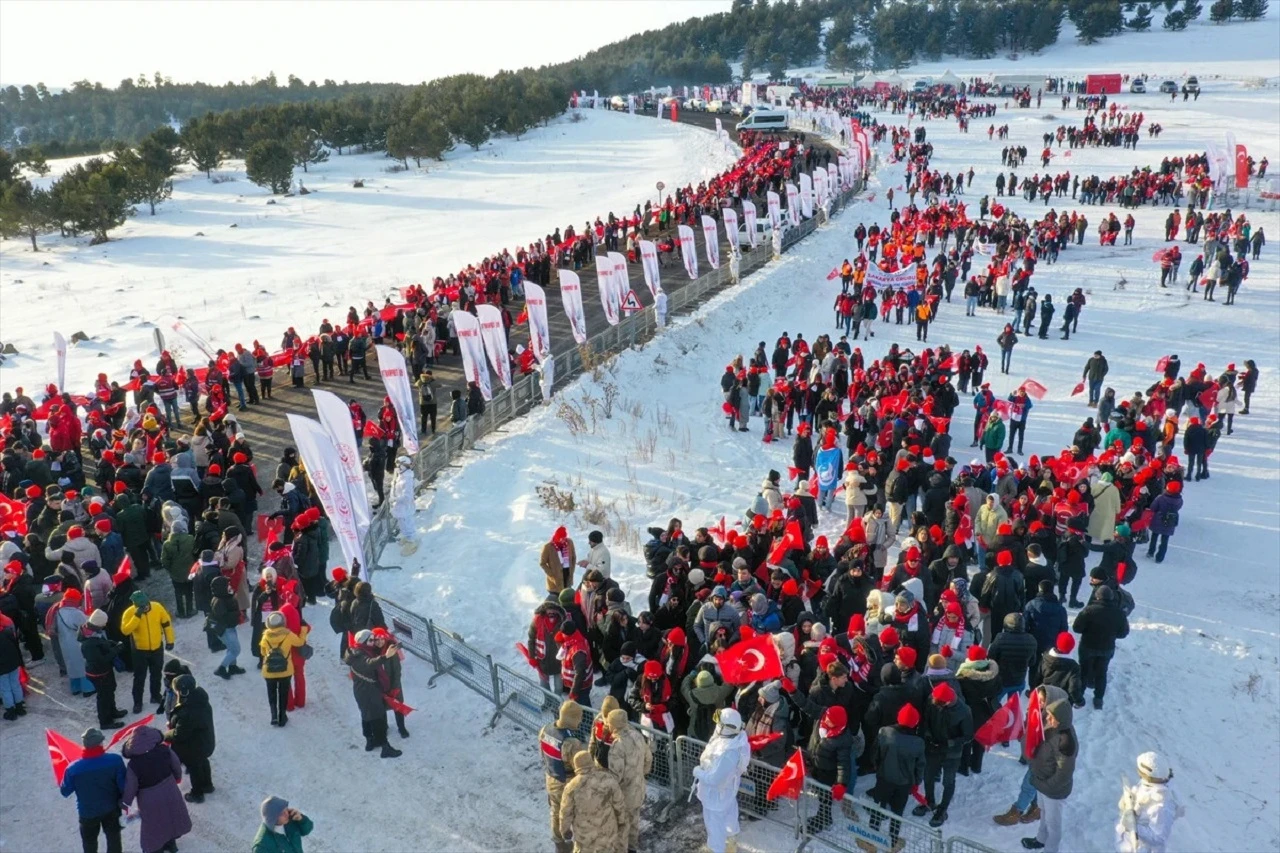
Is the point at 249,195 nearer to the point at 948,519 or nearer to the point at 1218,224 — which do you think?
the point at 1218,224

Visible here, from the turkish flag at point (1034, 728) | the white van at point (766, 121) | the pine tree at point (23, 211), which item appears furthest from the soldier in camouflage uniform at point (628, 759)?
the white van at point (766, 121)

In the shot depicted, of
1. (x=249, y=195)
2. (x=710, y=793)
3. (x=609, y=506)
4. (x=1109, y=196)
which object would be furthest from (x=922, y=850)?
(x=249, y=195)

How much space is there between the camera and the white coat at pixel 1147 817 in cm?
683

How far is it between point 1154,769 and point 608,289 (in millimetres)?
18577

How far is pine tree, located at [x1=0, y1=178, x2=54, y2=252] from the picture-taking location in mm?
47000

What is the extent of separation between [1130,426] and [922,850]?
10930mm

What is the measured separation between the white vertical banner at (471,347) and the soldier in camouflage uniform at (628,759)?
1188cm

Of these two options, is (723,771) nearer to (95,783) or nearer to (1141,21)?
(95,783)

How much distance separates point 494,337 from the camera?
63.3ft

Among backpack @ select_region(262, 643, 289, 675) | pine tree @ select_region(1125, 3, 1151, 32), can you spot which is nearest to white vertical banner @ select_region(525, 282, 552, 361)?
backpack @ select_region(262, 643, 289, 675)

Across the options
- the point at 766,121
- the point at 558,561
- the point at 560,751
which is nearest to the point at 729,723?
the point at 560,751

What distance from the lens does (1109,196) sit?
131ft

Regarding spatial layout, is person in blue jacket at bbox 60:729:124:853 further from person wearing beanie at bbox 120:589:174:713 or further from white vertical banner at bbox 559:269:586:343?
white vertical banner at bbox 559:269:586:343

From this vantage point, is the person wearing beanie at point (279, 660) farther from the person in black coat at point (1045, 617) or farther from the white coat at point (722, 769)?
the person in black coat at point (1045, 617)
